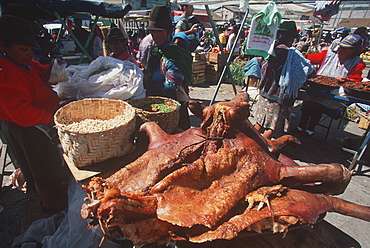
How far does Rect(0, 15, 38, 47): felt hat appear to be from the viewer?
2104 mm

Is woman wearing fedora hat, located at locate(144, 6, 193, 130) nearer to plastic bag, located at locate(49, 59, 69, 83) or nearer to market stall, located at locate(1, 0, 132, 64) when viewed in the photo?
plastic bag, located at locate(49, 59, 69, 83)

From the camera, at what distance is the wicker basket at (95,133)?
5.54 feet

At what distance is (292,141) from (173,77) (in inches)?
58.9

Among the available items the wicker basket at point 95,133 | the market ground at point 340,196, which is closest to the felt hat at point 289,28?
the market ground at point 340,196

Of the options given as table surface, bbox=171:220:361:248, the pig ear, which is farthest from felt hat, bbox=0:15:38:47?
table surface, bbox=171:220:361:248

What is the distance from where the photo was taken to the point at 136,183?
1518 millimetres

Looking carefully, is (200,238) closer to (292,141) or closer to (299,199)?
(299,199)

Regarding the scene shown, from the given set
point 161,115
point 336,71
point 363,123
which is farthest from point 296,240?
point 363,123

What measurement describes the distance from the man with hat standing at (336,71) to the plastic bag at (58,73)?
4.73 meters

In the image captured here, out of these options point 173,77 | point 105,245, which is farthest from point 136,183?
point 173,77

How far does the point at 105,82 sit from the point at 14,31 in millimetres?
942

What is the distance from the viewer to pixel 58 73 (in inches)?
101

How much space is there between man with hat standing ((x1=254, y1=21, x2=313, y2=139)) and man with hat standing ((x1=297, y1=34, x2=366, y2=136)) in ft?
3.20

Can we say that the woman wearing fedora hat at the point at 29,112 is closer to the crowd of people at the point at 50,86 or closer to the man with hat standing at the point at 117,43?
the crowd of people at the point at 50,86
